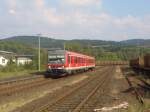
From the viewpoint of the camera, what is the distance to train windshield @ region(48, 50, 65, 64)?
3928 cm

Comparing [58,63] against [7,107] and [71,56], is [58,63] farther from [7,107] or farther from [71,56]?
[7,107]

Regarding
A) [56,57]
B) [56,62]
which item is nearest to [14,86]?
[56,62]

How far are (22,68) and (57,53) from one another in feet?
92.2

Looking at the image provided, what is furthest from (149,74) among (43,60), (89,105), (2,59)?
(2,59)

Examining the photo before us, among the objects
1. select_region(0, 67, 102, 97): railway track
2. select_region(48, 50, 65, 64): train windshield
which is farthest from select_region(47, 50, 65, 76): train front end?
select_region(0, 67, 102, 97): railway track

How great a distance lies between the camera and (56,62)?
39.6 metres

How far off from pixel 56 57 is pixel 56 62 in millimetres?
525

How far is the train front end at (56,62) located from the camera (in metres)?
39.2

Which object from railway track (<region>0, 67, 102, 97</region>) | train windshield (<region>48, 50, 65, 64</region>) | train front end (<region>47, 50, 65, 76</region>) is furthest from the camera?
train windshield (<region>48, 50, 65, 64</region>)

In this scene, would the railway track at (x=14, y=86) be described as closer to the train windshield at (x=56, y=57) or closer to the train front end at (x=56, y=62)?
the train front end at (x=56, y=62)

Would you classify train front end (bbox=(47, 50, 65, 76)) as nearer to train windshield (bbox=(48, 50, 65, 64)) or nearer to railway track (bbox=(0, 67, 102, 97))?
train windshield (bbox=(48, 50, 65, 64))

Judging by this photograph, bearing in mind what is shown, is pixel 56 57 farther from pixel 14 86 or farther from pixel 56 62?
pixel 14 86

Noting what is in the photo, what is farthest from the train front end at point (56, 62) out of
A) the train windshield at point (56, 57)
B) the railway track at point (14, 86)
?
the railway track at point (14, 86)

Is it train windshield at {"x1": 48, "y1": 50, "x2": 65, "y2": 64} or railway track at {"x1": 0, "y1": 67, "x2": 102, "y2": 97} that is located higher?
train windshield at {"x1": 48, "y1": 50, "x2": 65, "y2": 64}
